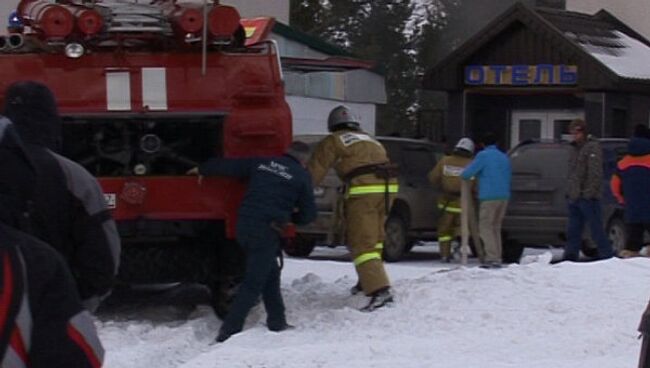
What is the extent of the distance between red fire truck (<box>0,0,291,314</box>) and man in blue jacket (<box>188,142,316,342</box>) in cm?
37

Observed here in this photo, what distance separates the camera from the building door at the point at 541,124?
2648cm

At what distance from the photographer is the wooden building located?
81.9ft

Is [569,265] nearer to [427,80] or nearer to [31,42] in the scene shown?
[31,42]

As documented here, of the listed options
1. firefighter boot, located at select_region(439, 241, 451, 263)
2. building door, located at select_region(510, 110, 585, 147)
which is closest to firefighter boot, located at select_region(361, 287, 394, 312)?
firefighter boot, located at select_region(439, 241, 451, 263)

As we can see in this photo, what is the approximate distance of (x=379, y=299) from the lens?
1067 cm

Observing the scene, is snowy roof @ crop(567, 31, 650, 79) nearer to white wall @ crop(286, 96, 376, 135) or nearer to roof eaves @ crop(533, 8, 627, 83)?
roof eaves @ crop(533, 8, 627, 83)

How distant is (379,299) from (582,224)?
5.49 meters

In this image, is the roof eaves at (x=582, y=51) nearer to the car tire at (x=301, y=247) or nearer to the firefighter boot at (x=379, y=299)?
the car tire at (x=301, y=247)

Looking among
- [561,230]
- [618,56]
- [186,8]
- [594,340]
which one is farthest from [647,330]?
[618,56]

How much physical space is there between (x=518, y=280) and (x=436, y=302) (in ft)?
2.93

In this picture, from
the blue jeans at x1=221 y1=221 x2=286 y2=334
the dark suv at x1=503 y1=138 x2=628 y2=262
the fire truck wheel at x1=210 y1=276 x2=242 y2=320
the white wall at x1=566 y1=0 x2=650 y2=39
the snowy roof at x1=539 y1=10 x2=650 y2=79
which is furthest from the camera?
the white wall at x1=566 y1=0 x2=650 y2=39

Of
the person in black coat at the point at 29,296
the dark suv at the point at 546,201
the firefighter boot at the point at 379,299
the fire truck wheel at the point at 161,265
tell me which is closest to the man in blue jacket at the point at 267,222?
the firefighter boot at the point at 379,299

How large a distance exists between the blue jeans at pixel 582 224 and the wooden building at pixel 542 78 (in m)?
9.36

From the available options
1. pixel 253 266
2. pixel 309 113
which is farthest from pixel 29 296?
pixel 309 113
